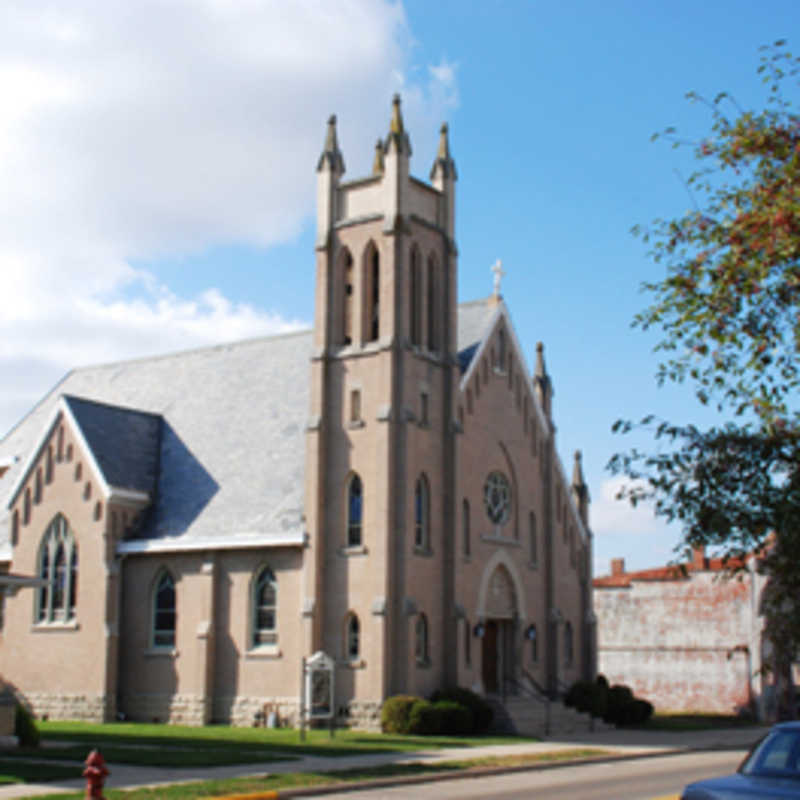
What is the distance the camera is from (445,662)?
34.0 metres

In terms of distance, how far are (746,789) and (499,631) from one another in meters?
28.9

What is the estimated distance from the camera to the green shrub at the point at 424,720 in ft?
101

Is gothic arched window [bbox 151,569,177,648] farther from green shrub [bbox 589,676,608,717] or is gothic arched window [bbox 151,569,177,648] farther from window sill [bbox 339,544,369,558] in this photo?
green shrub [bbox 589,676,608,717]

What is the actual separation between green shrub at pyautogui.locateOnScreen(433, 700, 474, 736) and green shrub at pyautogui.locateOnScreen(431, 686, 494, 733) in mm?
674

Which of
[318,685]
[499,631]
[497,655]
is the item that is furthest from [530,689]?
[318,685]

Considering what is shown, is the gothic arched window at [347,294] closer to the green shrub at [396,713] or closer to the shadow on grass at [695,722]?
the green shrub at [396,713]

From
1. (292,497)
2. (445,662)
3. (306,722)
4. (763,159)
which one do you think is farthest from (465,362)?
(763,159)

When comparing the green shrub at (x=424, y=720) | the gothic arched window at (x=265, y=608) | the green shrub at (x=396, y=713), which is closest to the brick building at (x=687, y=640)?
the green shrub at (x=424, y=720)

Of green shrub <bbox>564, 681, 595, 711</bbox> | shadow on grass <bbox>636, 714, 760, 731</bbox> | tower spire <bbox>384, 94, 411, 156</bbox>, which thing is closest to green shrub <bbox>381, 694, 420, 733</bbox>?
green shrub <bbox>564, 681, 595, 711</bbox>

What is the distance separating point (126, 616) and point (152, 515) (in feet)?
10.7

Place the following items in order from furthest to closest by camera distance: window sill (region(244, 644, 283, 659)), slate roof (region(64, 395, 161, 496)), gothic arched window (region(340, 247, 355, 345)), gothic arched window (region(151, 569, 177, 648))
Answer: slate roof (region(64, 395, 161, 496)) → gothic arched window (region(151, 569, 177, 648)) → gothic arched window (region(340, 247, 355, 345)) → window sill (region(244, 644, 283, 659))

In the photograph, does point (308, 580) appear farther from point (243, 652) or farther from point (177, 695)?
point (177, 695)

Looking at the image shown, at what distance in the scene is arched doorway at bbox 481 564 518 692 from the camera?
37.3 m

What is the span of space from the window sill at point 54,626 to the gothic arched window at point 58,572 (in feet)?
0.51
